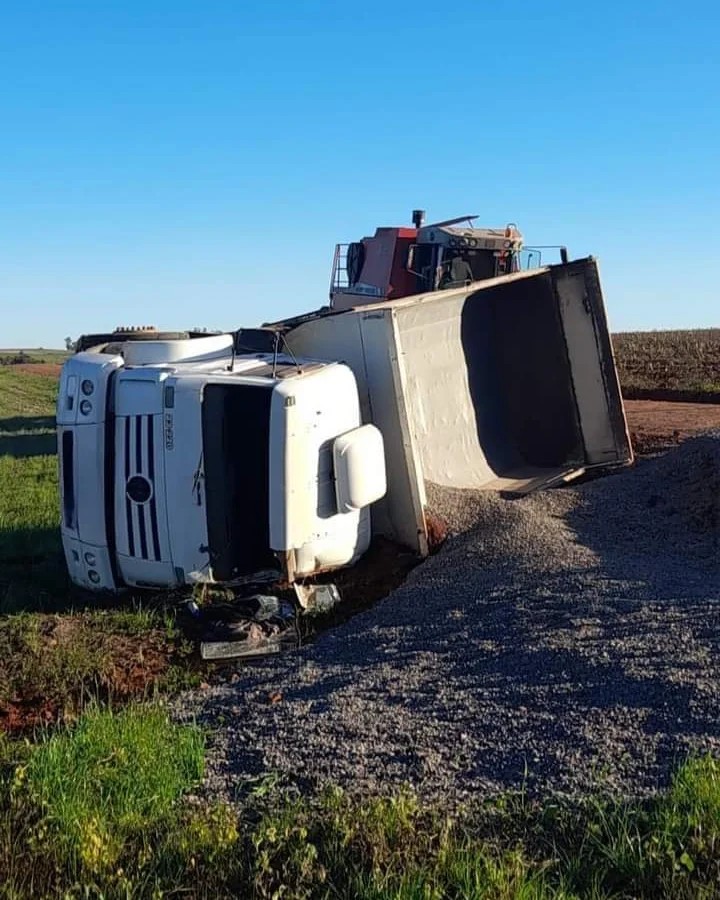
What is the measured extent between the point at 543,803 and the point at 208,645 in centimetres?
283

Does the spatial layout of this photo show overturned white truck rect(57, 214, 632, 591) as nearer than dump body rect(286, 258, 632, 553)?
Yes

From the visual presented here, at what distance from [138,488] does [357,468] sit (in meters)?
1.42

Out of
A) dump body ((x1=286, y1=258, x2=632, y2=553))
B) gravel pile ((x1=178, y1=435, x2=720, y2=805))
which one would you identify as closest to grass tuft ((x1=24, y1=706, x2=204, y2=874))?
gravel pile ((x1=178, y1=435, x2=720, y2=805))

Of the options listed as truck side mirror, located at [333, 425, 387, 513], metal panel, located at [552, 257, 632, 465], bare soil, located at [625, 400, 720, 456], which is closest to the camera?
truck side mirror, located at [333, 425, 387, 513]

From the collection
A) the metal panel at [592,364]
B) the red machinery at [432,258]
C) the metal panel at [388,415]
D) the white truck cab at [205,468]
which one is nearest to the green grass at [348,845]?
the white truck cab at [205,468]

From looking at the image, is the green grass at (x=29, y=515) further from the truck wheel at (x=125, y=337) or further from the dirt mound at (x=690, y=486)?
the dirt mound at (x=690, y=486)

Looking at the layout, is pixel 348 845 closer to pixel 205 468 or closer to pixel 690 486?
pixel 205 468

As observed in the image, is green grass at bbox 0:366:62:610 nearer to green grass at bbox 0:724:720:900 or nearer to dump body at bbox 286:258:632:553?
dump body at bbox 286:258:632:553

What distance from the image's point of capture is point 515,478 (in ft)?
32.3

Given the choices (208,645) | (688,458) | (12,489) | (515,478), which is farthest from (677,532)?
(12,489)

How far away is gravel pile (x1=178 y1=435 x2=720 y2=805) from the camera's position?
376 centimetres

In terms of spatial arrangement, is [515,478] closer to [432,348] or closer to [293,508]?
[432,348]

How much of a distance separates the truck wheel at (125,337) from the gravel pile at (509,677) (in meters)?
2.50

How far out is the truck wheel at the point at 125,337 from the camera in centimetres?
752
